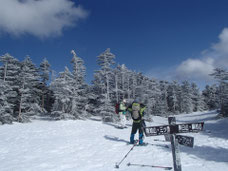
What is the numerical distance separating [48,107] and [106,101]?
23263mm

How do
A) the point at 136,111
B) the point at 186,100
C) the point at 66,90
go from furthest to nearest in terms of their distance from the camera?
1. the point at 186,100
2. the point at 66,90
3. the point at 136,111

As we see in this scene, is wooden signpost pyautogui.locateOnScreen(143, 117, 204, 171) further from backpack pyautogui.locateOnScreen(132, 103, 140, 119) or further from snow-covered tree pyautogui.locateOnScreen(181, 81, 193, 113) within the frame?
snow-covered tree pyautogui.locateOnScreen(181, 81, 193, 113)

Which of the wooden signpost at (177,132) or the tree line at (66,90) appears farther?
the tree line at (66,90)

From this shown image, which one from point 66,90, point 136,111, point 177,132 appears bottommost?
point 177,132

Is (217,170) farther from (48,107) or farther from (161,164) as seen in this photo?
(48,107)

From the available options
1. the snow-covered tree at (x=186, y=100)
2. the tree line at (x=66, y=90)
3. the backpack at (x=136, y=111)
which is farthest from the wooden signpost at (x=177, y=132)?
the snow-covered tree at (x=186, y=100)

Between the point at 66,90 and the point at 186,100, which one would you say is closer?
the point at 66,90

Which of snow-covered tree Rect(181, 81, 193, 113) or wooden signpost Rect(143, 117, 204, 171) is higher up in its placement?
snow-covered tree Rect(181, 81, 193, 113)

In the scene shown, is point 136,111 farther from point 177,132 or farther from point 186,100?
point 186,100

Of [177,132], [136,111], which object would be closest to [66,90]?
[136,111]

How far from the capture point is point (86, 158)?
255 inches

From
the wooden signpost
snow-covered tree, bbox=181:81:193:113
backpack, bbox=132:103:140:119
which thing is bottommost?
the wooden signpost

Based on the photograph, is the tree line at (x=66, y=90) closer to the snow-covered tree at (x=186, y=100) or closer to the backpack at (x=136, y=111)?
the backpack at (x=136, y=111)

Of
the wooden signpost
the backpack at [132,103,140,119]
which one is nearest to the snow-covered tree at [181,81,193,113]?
the backpack at [132,103,140,119]
